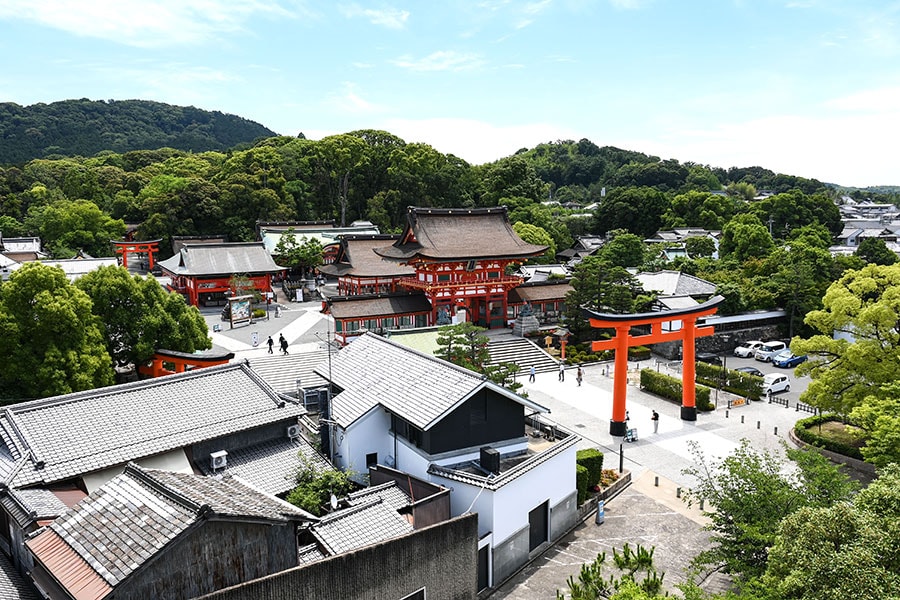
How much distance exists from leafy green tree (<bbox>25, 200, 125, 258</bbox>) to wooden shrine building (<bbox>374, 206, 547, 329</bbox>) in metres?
35.0

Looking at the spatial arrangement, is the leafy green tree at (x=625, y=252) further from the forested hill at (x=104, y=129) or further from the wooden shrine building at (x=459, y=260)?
the forested hill at (x=104, y=129)

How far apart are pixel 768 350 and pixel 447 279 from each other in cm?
2033

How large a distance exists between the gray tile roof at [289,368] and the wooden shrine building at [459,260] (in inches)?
335

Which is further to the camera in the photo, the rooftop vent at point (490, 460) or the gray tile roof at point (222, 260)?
the gray tile roof at point (222, 260)

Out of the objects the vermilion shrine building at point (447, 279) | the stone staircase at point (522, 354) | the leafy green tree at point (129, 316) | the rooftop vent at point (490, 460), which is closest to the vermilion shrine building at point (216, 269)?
the vermilion shrine building at point (447, 279)

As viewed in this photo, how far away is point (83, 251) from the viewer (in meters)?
58.8

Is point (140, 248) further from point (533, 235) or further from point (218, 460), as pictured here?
point (218, 460)

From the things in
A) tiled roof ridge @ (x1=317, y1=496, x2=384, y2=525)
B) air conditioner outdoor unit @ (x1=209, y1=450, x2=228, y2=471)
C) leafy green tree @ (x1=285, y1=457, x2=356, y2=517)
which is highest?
air conditioner outdoor unit @ (x1=209, y1=450, x2=228, y2=471)

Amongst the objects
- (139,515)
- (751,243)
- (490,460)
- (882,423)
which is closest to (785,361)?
(882,423)

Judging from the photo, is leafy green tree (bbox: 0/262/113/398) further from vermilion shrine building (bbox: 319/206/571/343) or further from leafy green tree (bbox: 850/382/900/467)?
leafy green tree (bbox: 850/382/900/467)

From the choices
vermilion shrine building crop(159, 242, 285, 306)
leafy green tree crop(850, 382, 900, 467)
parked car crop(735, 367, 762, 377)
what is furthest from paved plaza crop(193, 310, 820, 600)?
vermilion shrine building crop(159, 242, 285, 306)

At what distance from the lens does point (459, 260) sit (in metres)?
36.5

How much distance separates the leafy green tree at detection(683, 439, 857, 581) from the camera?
13.5m

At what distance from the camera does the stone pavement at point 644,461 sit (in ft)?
51.6
